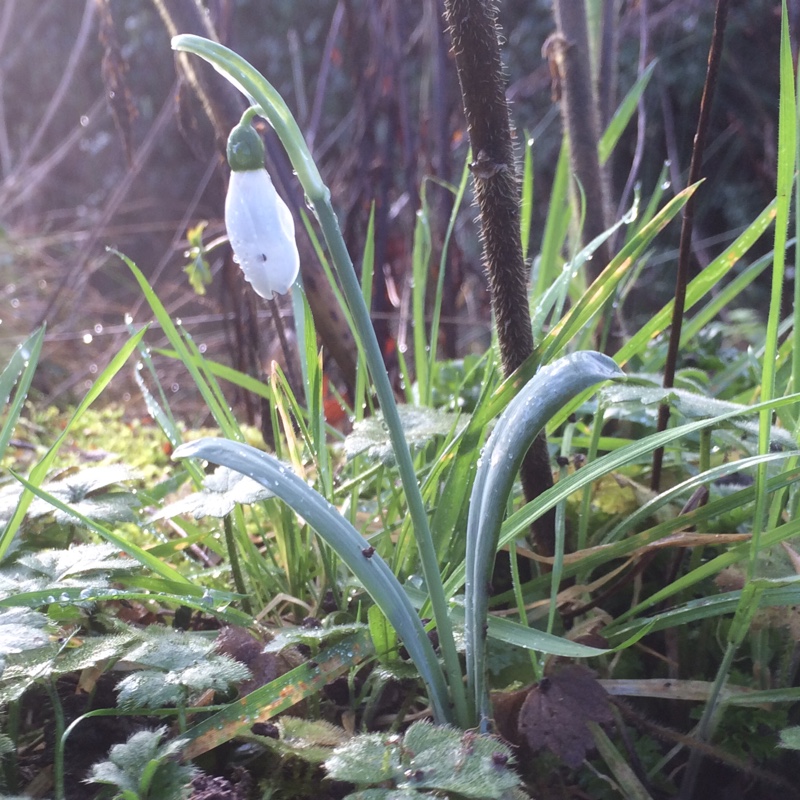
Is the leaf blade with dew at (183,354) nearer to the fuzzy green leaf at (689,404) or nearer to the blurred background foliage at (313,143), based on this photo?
the blurred background foliage at (313,143)

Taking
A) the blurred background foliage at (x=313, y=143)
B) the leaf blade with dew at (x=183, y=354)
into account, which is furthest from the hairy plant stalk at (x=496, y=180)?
the blurred background foliage at (x=313, y=143)

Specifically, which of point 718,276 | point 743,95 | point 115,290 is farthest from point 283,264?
point 115,290

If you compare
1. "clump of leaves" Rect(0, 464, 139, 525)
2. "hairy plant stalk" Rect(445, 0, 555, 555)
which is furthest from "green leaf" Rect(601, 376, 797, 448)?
"clump of leaves" Rect(0, 464, 139, 525)

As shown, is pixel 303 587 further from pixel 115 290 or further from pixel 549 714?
pixel 115 290

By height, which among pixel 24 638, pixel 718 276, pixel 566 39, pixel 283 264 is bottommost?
pixel 24 638

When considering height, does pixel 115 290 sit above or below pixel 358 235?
below

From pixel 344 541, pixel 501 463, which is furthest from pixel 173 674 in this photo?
pixel 501 463
